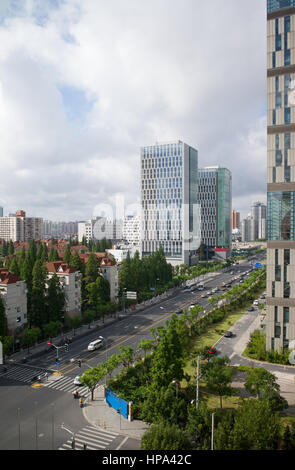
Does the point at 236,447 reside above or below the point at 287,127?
below

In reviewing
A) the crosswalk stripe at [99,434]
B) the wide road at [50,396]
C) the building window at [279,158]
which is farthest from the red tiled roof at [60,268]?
the building window at [279,158]

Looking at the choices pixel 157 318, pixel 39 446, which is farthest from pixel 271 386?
pixel 157 318

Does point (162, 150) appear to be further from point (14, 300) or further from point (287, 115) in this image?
point (14, 300)

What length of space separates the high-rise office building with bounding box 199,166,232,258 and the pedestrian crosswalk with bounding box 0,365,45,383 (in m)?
128

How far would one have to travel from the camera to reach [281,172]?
44.6 meters

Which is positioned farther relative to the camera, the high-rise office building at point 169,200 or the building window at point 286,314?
the high-rise office building at point 169,200

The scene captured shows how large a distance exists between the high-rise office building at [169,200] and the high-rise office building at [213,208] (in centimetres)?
2685

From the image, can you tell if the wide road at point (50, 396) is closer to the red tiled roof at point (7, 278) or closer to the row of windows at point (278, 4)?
the red tiled roof at point (7, 278)

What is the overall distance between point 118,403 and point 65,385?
9078 mm

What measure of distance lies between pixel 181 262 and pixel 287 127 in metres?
89.6

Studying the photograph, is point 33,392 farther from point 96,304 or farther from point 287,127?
point 287,127

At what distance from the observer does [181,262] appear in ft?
428

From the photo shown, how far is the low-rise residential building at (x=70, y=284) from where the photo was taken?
6231 centimetres
